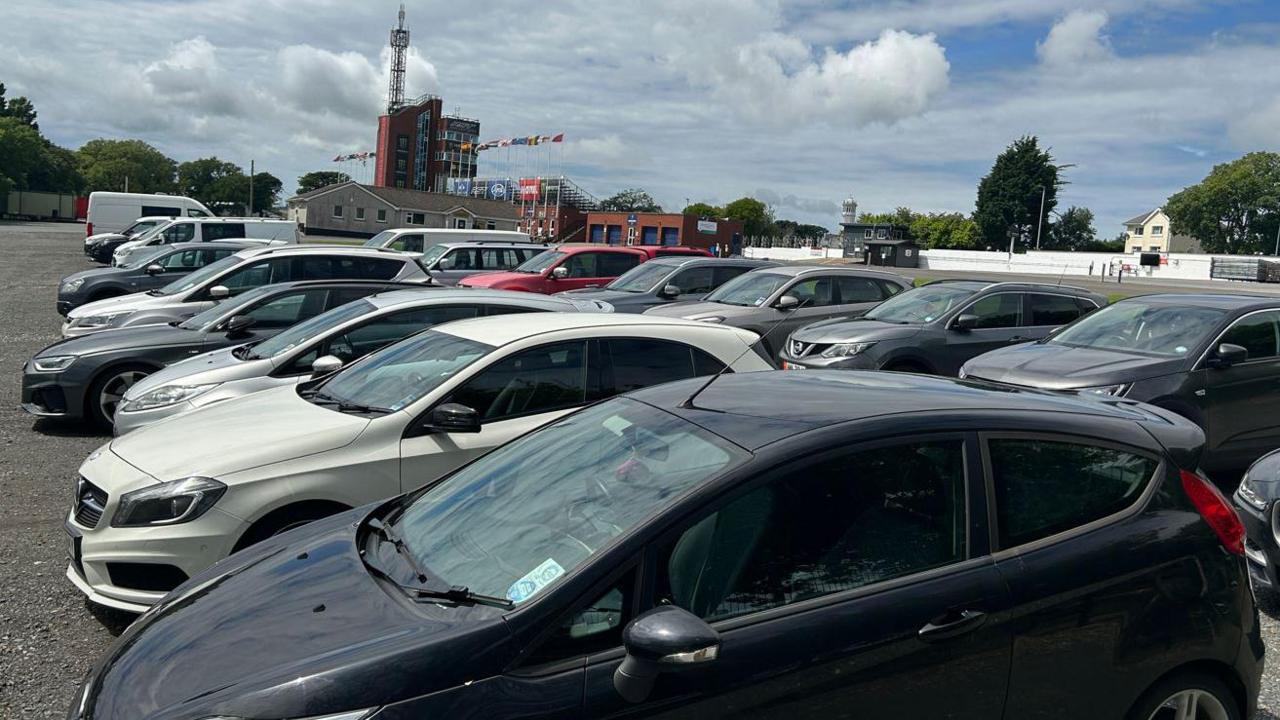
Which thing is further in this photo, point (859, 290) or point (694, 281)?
point (694, 281)

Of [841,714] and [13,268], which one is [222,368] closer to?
[841,714]

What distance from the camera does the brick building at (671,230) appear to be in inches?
3423

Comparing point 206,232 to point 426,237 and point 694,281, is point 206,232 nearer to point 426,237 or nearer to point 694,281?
point 426,237

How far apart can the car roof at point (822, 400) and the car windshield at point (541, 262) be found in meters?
15.4

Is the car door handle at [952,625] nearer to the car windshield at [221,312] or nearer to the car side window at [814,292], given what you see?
the car windshield at [221,312]

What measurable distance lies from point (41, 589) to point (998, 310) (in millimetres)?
10113

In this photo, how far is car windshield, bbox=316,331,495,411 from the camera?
536 cm

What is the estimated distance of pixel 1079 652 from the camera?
2939mm

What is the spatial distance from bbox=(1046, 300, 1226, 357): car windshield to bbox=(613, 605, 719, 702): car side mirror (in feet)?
22.7

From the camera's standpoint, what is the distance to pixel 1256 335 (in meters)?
7.93

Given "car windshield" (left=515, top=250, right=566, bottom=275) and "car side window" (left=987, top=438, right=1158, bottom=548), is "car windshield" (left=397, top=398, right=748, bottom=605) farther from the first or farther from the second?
"car windshield" (left=515, top=250, right=566, bottom=275)

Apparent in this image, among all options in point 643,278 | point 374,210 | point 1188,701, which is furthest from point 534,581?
point 374,210

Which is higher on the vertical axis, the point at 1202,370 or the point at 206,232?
the point at 206,232

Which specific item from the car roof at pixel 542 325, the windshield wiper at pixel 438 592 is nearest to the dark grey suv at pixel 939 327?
the car roof at pixel 542 325
